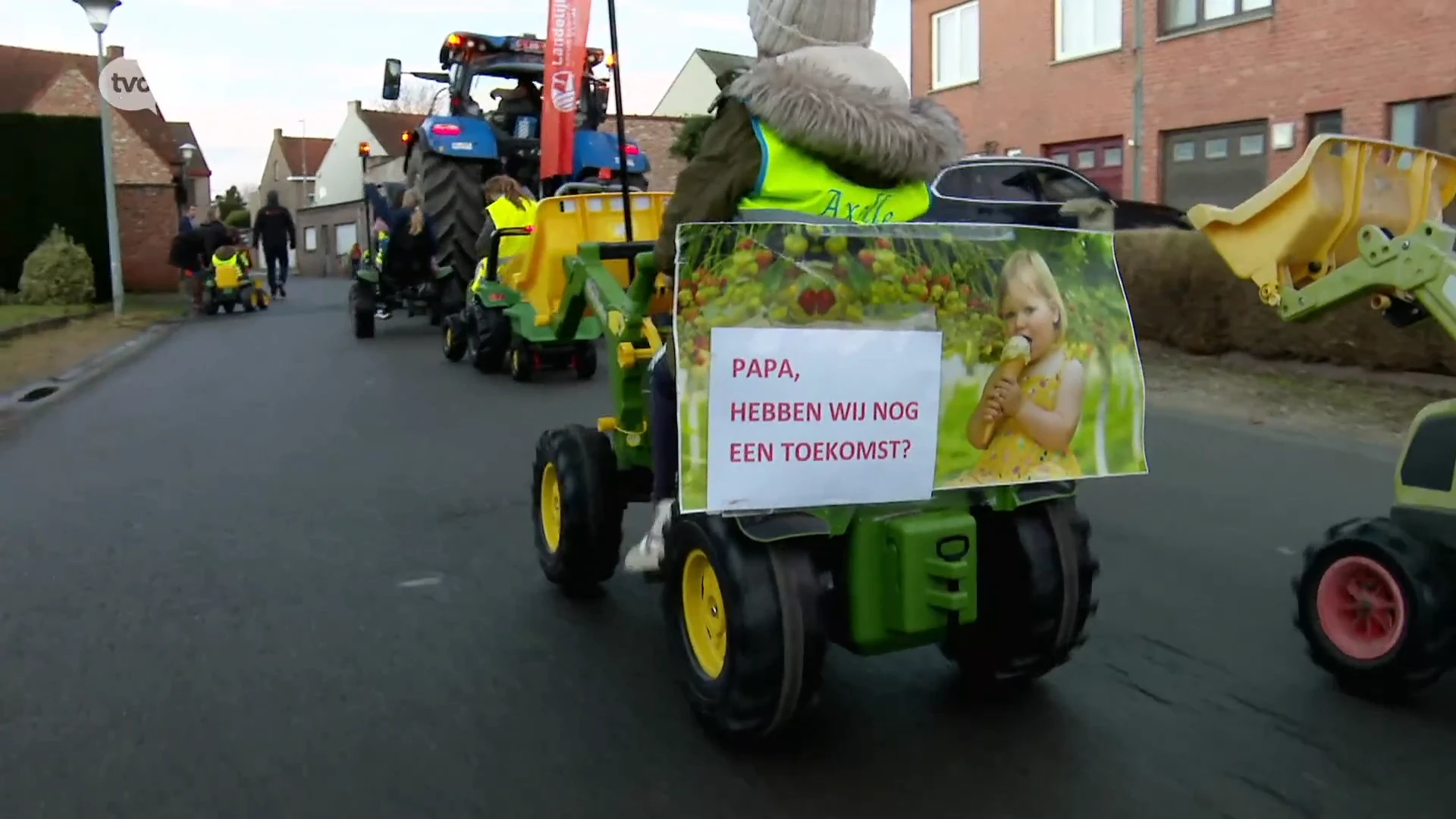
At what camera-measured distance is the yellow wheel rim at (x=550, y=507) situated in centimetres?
513

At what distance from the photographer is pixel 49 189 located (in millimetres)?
23078

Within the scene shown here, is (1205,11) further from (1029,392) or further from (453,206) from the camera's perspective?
(1029,392)

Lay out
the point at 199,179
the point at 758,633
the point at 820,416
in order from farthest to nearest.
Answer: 1. the point at 199,179
2. the point at 758,633
3. the point at 820,416

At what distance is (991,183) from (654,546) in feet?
30.6

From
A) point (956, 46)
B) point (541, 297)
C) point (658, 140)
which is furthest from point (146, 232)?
point (541, 297)

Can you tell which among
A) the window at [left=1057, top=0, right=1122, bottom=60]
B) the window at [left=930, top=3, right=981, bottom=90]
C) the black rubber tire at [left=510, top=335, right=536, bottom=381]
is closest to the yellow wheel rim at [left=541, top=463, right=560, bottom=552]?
the black rubber tire at [left=510, top=335, right=536, bottom=381]

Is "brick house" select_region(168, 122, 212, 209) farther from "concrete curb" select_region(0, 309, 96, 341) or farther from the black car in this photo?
the black car

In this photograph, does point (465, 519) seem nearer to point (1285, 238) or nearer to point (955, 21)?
point (1285, 238)

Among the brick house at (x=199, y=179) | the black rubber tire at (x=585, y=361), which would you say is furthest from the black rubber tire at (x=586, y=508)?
the brick house at (x=199, y=179)

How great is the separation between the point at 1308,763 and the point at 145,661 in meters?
3.50

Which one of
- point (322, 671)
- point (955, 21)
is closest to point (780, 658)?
point (322, 671)

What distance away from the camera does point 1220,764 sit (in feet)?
11.3

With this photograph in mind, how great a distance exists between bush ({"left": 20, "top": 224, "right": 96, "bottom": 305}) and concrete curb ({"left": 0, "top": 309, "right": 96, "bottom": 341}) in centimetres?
123

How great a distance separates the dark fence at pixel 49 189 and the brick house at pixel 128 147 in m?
0.65
